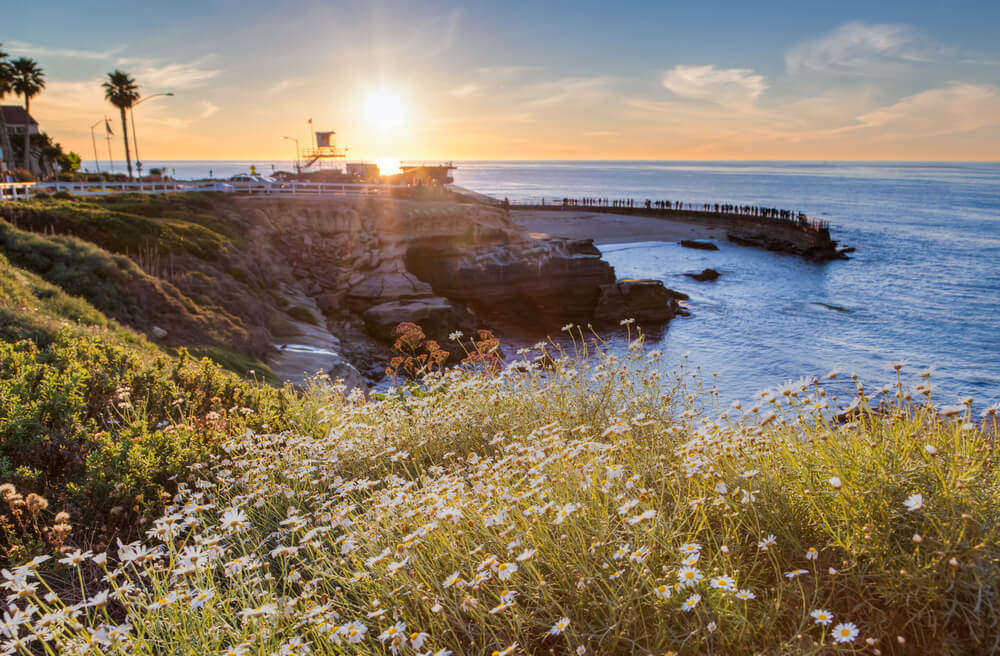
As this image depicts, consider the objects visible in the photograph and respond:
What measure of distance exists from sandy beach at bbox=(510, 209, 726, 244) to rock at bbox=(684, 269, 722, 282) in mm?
18941

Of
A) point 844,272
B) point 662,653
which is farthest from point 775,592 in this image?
point 844,272

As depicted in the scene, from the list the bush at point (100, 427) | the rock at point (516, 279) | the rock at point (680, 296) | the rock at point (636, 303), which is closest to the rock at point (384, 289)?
the rock at point (516, 279)

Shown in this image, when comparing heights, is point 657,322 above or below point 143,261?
below

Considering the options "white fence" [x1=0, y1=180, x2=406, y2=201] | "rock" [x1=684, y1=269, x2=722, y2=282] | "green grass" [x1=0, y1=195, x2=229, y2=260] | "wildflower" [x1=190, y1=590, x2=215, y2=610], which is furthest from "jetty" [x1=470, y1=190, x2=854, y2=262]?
"wildflower" [x1=190, y1=590, x2=215, y2=610]

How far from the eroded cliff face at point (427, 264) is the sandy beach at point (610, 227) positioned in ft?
89.8

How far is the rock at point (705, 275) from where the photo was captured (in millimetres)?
44500

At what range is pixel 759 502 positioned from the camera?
328 centimetres

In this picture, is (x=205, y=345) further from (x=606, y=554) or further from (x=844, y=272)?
(x=844, y=272)

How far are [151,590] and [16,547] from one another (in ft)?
3.21

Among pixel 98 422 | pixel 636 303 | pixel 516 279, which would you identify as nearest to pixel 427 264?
pixel 516 279

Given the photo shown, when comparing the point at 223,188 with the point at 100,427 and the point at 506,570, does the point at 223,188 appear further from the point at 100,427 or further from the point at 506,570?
the point at 506,570

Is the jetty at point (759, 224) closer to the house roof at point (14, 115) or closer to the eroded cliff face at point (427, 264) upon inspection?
the eroded cliff face at point (427, 264)

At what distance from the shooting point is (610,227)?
7025 cm

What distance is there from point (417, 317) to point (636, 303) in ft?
42.8
